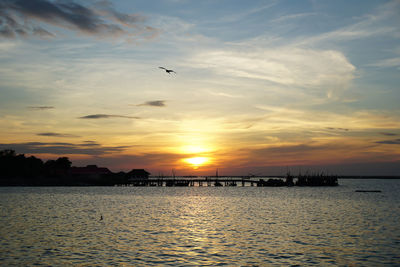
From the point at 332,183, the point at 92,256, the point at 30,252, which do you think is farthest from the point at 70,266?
the point at 332,183

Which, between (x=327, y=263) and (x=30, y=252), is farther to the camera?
(x=30, y=252)

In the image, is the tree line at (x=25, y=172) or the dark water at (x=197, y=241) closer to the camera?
the dark water at (x=197, y=241)

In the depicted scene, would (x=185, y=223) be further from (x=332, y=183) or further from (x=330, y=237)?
(x=332, y=183)

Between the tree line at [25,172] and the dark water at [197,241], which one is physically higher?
the tree line at [25,172]

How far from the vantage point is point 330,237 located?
1451 inches

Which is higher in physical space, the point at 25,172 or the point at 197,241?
the point at 25,172

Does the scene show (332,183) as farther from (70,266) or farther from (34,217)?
(70,266)

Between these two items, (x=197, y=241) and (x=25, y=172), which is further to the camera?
(x=25, y=172)

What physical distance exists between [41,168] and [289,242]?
185653mm

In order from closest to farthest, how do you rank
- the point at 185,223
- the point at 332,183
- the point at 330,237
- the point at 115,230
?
the point at 330,237 < the point at 115,230 < the point at 185,223 < the point at 332,183

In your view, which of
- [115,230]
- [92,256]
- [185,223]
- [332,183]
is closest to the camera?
[92,256]

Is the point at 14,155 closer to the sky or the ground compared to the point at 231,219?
closer to the sky

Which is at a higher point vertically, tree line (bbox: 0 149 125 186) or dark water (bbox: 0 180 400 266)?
tree line (bbox: 0 149 125 186)

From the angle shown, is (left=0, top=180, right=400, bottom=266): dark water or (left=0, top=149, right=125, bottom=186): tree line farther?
(left=0, top=149, right=125, bottom=186): tree line
